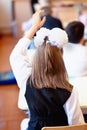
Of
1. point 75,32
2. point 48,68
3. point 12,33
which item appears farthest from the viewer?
point 12,33

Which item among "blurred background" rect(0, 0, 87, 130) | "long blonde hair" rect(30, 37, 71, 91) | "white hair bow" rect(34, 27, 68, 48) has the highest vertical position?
"white hair bow" rect(34, 27, 68, 48)

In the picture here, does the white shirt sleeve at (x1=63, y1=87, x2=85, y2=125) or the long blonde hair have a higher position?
the long blonde hair

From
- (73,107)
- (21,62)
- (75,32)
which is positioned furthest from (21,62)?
(75,32)

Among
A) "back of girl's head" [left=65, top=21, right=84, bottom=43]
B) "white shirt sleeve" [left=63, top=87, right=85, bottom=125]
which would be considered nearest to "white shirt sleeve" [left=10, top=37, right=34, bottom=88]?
"white shirt sleeve" [left=63, top=87, right=85, bottom=125]

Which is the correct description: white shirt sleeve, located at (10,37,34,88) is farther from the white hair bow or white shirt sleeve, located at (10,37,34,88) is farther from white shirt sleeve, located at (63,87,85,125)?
white shirt sleeve, located at (63,87,85,125)

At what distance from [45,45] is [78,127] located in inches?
18.0

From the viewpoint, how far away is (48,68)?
1362 millimetres

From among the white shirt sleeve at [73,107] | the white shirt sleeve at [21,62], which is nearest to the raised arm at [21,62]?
the white shirt sleeve at [21,62]

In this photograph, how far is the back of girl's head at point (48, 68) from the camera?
1.36m

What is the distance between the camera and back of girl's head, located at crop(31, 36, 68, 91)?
1364 mm

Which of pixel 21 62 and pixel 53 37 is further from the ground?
pixel 53 37

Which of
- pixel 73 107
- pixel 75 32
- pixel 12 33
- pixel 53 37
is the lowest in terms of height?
pixel 12 33

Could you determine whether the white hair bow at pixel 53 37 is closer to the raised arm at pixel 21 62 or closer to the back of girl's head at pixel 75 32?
the raised arm at pixel 21 62

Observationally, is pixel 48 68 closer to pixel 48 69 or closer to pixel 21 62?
pixel 48 69
